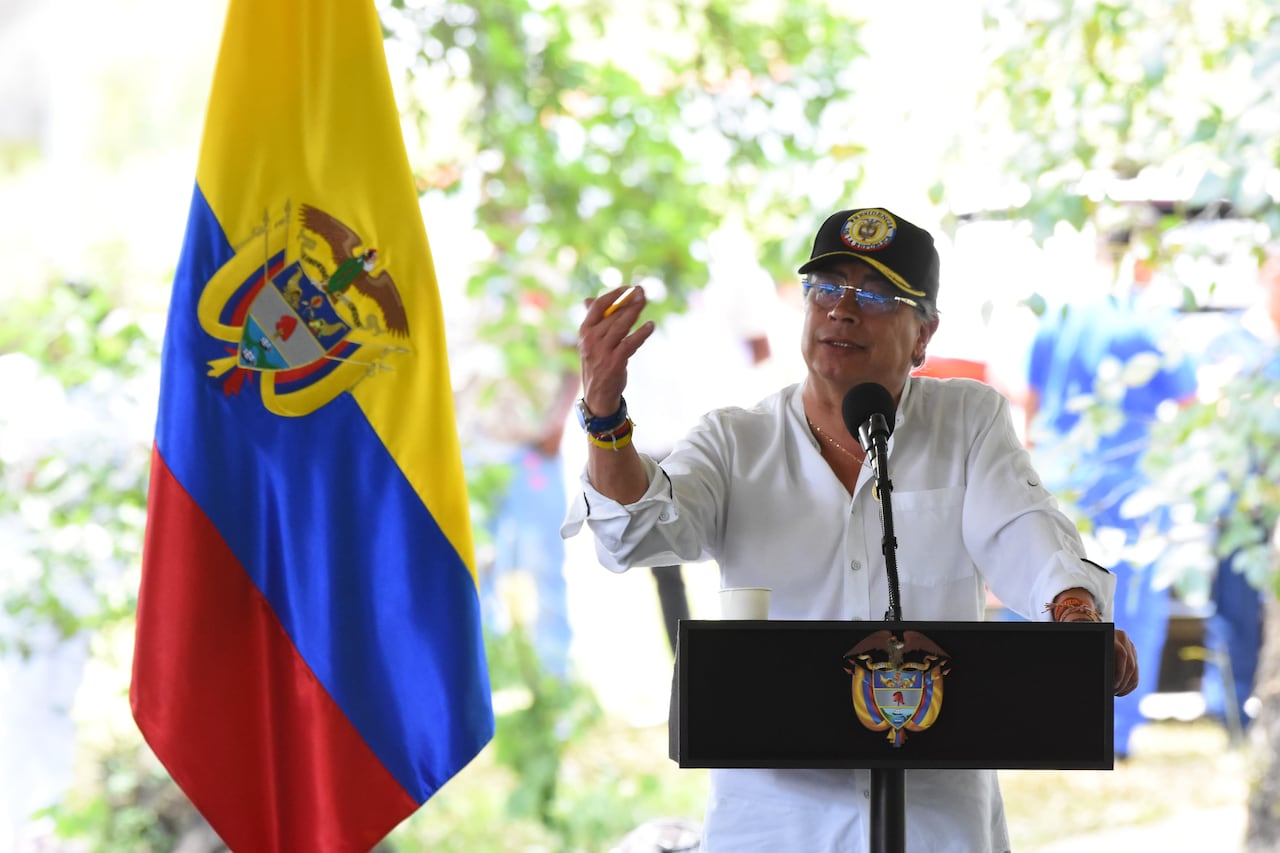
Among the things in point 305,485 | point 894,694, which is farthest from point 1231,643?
point 894,694

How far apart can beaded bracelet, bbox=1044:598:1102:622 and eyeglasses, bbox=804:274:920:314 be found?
0.55 m

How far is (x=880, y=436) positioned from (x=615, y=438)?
36cm

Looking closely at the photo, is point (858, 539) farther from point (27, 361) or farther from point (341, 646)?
point (27, 361)

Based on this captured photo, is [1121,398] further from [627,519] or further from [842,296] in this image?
[627,519]

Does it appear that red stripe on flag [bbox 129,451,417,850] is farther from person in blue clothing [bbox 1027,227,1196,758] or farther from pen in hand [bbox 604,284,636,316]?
person in blue clothing [bbox 1027,227,1196,758]

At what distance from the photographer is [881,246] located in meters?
2.01

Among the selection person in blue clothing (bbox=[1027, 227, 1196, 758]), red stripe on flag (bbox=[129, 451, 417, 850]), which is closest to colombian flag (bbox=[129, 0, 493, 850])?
red stripe on flag (bbox=[129, 451, 417, 850])

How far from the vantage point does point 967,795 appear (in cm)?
192

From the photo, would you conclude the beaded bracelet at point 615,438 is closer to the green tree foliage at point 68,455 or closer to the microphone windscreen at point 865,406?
the microphone windscreen at point 865,406

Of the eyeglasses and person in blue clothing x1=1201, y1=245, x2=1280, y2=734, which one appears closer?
the eyeglasses

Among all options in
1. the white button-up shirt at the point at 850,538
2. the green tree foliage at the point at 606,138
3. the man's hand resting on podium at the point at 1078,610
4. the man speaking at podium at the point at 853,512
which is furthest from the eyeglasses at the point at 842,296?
the green tree foliage at the point at 606,138

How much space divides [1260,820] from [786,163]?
2.82 meters

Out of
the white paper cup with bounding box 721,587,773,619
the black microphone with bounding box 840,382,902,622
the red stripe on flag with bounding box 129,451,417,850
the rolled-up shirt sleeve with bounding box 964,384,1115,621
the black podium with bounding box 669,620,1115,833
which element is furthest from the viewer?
the red stripe on flag with bounding box 129,451,417,850

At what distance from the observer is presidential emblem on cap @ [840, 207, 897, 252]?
2.01 m
